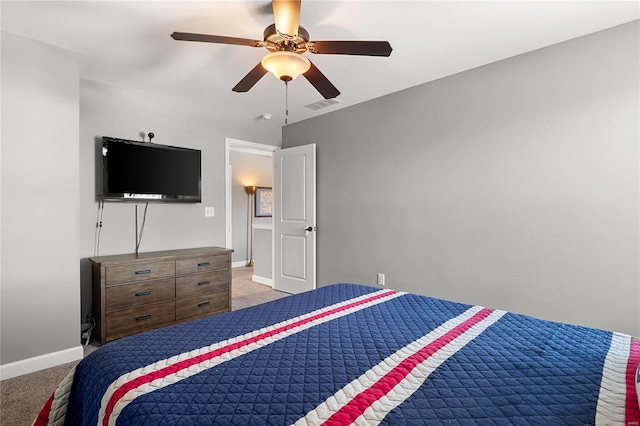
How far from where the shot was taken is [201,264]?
3473 mm

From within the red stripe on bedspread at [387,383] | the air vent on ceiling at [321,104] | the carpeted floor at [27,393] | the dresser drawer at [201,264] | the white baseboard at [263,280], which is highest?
the air vent on ceiling at [321,104]

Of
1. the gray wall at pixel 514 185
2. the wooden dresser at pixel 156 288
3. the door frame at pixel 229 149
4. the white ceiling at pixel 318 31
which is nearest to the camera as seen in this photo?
the white ceiling at pixel 318 31

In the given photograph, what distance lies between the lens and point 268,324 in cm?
150

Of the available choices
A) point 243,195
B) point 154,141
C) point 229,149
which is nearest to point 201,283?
point 154,141

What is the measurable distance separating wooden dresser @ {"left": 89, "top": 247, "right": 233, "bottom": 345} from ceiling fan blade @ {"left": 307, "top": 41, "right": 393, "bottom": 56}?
7.87ft

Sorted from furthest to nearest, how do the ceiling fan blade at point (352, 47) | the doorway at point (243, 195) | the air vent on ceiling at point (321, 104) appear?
the doorway at point (243, 195), the air vent on ceiling at point (321, 104), the ceiling fan blade at point (352, 47)

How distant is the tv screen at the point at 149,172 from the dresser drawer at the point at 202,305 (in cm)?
112

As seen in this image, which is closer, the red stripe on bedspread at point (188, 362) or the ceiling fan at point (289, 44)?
the red stripe on bedspread at point (188, 362)

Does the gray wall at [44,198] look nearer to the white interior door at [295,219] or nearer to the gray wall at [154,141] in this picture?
the gray wall at [154,141]

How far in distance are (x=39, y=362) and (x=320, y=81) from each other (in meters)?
2.96

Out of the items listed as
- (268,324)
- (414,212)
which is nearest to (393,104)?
(414,212)

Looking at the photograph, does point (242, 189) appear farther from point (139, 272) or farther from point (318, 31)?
point (318, 31)

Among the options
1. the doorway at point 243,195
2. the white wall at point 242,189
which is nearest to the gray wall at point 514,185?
the doorway at point 243,195

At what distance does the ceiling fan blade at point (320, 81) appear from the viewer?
215 cm
